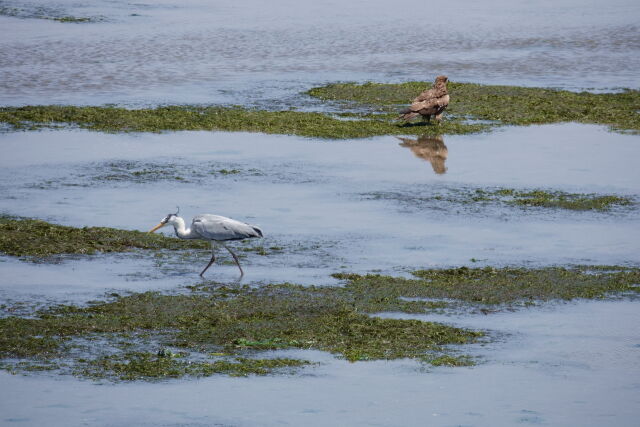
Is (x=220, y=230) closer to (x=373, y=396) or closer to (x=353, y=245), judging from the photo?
(x=353, y=245)

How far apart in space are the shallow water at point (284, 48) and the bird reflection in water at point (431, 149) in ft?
14.0

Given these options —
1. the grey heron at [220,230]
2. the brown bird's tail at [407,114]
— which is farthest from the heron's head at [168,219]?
the brown bird's tail at [407,114]

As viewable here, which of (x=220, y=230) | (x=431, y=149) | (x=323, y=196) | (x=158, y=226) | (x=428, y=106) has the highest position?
(x=428, y=106)

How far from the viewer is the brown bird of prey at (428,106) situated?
22.6 metres

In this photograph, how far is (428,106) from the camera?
2270 cm

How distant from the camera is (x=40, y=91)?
27.1m

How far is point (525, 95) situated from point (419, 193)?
9.93 metres

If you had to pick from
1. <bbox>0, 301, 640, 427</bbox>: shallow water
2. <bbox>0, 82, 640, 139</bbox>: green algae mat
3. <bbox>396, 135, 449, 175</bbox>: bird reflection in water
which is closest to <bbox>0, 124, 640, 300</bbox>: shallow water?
<bbox>396, 135, 449, 175</bbox>: bird reflection in water

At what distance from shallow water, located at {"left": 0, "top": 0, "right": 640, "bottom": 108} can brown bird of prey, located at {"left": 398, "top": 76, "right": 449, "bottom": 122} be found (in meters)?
3.42

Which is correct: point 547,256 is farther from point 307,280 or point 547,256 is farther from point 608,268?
point 307,280

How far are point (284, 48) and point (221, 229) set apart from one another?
23.5 m

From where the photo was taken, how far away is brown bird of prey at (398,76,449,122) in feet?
74.1

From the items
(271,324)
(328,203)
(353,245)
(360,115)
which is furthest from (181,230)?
(360,115)

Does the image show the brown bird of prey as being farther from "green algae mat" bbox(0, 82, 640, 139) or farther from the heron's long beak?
the heron's long beak
